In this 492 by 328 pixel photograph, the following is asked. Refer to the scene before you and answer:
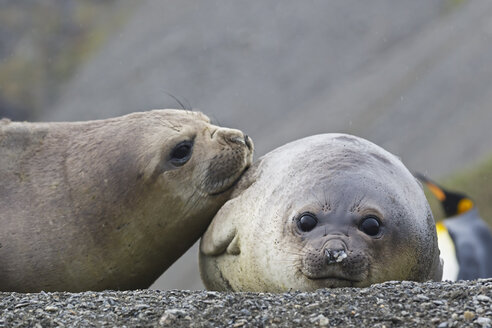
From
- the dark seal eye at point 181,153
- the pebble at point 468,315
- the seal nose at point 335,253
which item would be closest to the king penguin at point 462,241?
the dark seal eye at point 181,153

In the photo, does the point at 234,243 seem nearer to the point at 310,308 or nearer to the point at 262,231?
the point at 262,231

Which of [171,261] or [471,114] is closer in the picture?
[171,261]

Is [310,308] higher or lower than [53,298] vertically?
higher

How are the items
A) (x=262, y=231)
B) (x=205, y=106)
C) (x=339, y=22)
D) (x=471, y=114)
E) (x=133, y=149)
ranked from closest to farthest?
(x=262, y=231) < (x=133, y=149) < (x=471, y=114) < (x=205, y=106) < (x=339, y=22)

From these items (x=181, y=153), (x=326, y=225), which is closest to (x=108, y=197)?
(x=181, y=153)

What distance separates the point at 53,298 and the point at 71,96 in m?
54.0

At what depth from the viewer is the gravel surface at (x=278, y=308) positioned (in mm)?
4605

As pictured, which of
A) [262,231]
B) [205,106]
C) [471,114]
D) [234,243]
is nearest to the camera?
[262,231]

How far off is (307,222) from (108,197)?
203 cm

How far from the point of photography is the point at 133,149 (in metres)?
7.23

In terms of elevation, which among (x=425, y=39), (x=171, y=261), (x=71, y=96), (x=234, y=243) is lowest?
(x=71, y=96)

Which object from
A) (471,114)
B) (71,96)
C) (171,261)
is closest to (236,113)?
(71,96)

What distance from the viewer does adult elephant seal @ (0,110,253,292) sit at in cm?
697

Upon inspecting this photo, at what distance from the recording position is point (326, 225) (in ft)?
18.9
